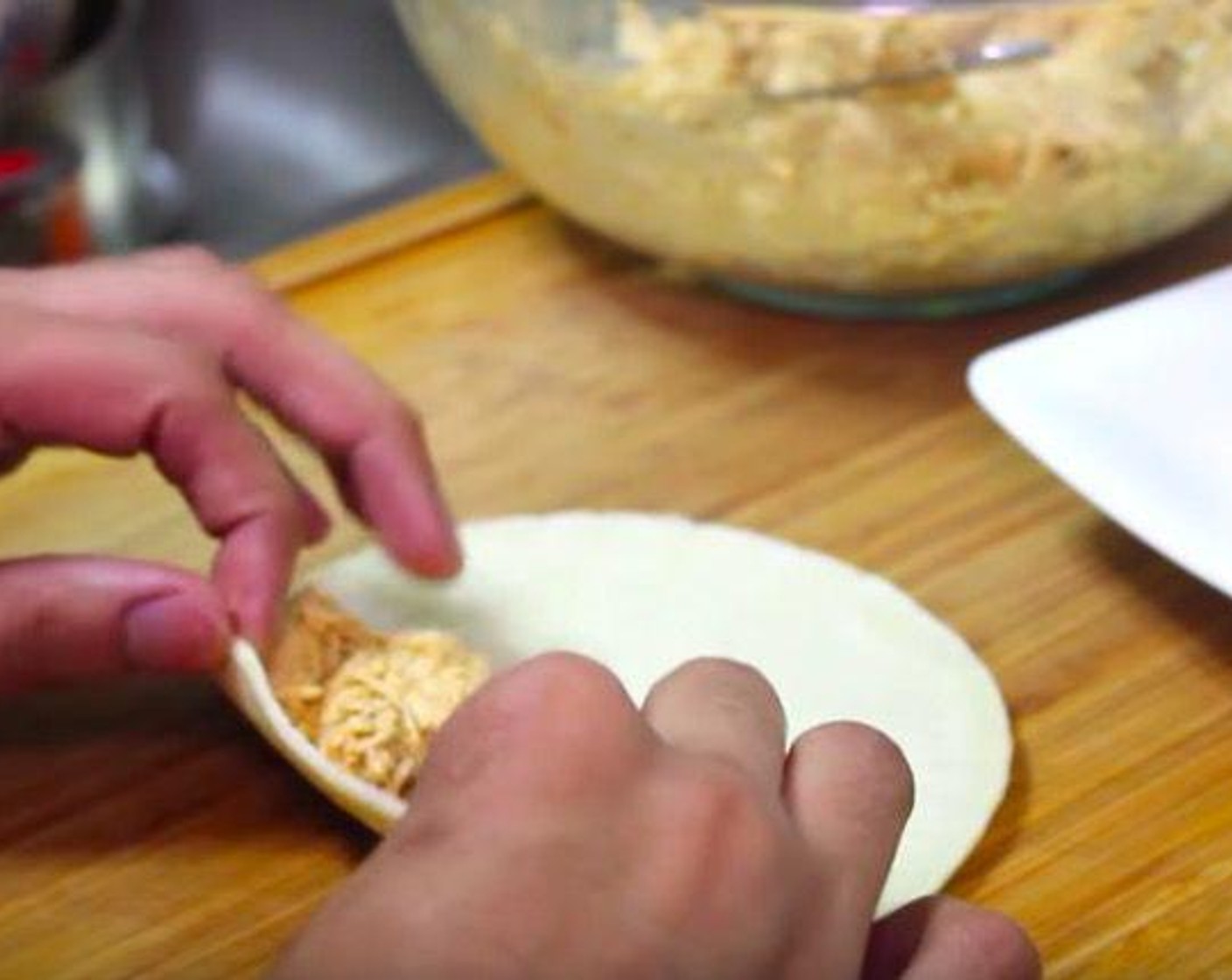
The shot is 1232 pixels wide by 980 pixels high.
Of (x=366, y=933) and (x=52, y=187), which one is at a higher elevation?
(x=366, y=933)

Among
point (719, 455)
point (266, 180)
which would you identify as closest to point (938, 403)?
point (719, 455)

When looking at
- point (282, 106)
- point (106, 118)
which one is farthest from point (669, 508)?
point (282, 106)

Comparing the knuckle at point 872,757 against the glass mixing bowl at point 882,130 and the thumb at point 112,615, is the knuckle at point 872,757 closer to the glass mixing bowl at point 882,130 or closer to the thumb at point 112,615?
the thumb at point 112,615

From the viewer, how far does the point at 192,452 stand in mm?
693

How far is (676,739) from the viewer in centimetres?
56

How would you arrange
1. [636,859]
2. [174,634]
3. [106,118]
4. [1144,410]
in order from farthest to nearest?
[106,118], [1144,410], [174,634], [636,859]

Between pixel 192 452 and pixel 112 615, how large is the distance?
2.2 inches

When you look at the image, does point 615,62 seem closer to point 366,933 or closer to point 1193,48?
point 1193,48

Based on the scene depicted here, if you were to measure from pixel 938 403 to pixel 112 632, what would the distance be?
341mm

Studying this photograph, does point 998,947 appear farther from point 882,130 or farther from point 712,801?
point 882,130

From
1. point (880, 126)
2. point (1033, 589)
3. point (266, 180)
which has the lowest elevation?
point (266, 180)

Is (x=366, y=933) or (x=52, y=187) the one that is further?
(x=52, y=187)

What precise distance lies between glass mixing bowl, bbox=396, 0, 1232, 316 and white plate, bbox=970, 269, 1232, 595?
58mm

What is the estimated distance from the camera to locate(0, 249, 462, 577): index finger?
73cm
